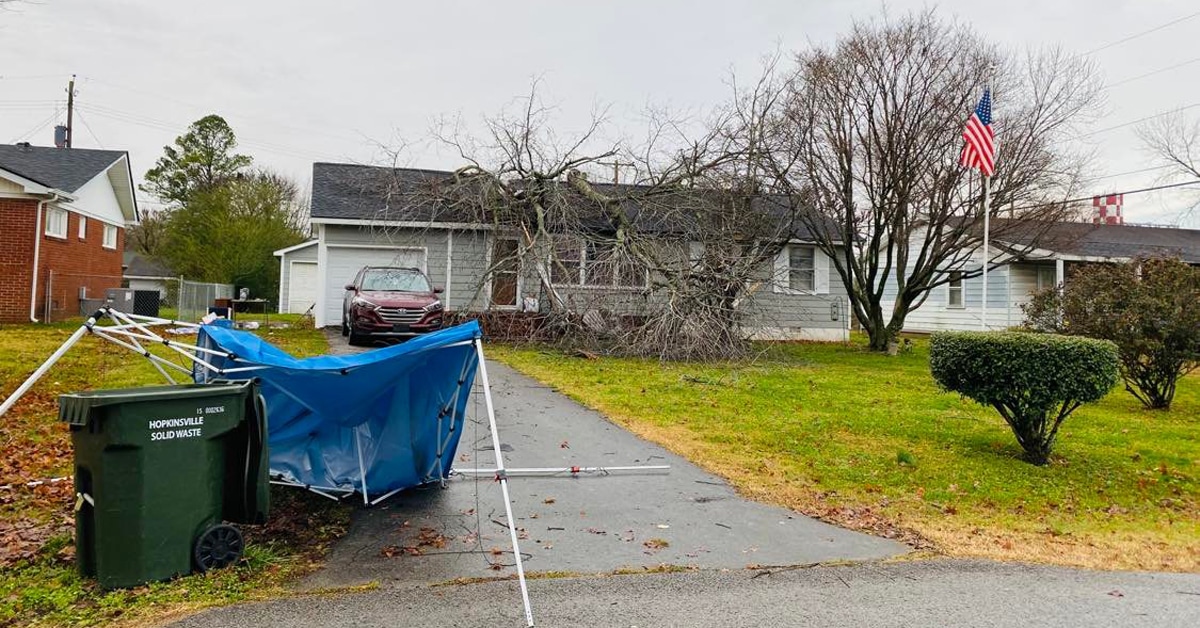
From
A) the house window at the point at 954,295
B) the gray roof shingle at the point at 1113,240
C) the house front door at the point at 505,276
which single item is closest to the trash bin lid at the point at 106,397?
the house front door at the point at 505,276

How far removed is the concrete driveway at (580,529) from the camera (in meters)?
4.30

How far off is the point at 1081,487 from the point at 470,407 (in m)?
6.46

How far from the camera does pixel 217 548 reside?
3.97 meters

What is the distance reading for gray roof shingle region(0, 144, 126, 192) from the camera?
61.3 feet

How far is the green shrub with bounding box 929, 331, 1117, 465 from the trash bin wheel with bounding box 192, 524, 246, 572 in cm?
663

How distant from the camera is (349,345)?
1414cm

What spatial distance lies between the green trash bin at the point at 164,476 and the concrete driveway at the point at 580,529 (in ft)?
2.12

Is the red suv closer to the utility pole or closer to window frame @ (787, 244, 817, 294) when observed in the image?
window frame @ (787, 244, 817, 294)

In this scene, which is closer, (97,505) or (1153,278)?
(97,505)

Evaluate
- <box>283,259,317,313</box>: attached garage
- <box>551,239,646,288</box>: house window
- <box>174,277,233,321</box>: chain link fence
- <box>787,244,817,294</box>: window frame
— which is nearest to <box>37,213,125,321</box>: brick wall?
<box>174,277,233,321</box>: chain link fence

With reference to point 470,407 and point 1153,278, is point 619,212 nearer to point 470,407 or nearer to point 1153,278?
point 470,407

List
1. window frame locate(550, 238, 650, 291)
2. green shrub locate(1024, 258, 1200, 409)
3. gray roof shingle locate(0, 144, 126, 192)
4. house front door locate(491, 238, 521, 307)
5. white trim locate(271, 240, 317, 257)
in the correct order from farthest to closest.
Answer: white trim locate(271, 240, 317, 257) < gray roof shingle locate(0, 144, 126, 192) < house front door locate(491, 238, 521, 307) < window frame locate(550, 238, 650, 291) < green shrub locate(1024, 258, 1200, 409)

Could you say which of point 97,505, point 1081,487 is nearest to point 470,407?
point 97,505

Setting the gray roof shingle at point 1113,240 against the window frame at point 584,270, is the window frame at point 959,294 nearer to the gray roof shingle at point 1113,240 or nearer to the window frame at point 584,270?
the gray roof shingle at point 1113,240
